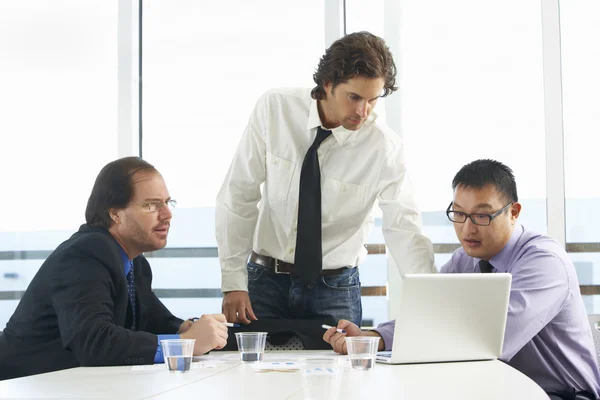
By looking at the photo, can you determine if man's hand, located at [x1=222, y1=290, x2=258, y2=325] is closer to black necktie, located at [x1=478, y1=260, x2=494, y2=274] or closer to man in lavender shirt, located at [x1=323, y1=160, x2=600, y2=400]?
man in lavender shirt, located at [x1=323, y1=160, x2=600, y2=400]

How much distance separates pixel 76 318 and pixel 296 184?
107cm

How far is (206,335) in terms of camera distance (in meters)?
2.13

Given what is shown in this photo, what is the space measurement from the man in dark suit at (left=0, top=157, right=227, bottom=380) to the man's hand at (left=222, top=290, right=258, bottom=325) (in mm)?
203

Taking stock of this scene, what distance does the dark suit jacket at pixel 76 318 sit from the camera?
2.08m

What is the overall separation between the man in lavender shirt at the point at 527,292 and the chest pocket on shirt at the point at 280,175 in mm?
665

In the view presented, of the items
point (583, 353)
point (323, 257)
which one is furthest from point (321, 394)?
point (323, 257)

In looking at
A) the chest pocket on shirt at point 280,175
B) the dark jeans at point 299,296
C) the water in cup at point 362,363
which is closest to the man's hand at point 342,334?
the water in cup at point 362,363

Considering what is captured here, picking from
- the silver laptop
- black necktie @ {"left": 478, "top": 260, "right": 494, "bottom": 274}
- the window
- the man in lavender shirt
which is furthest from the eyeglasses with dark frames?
the window

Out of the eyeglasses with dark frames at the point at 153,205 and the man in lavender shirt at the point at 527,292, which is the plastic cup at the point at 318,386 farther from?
the eyeglasses with dark frames at the point at 153,205

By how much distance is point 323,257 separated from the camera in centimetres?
290

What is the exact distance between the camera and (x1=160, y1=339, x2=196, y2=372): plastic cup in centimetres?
180

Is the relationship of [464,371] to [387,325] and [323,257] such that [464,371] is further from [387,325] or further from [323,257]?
[323,257]

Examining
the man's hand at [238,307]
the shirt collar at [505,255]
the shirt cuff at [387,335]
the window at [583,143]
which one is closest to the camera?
the shirt cuff at [387,335]

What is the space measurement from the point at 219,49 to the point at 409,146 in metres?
1.30
